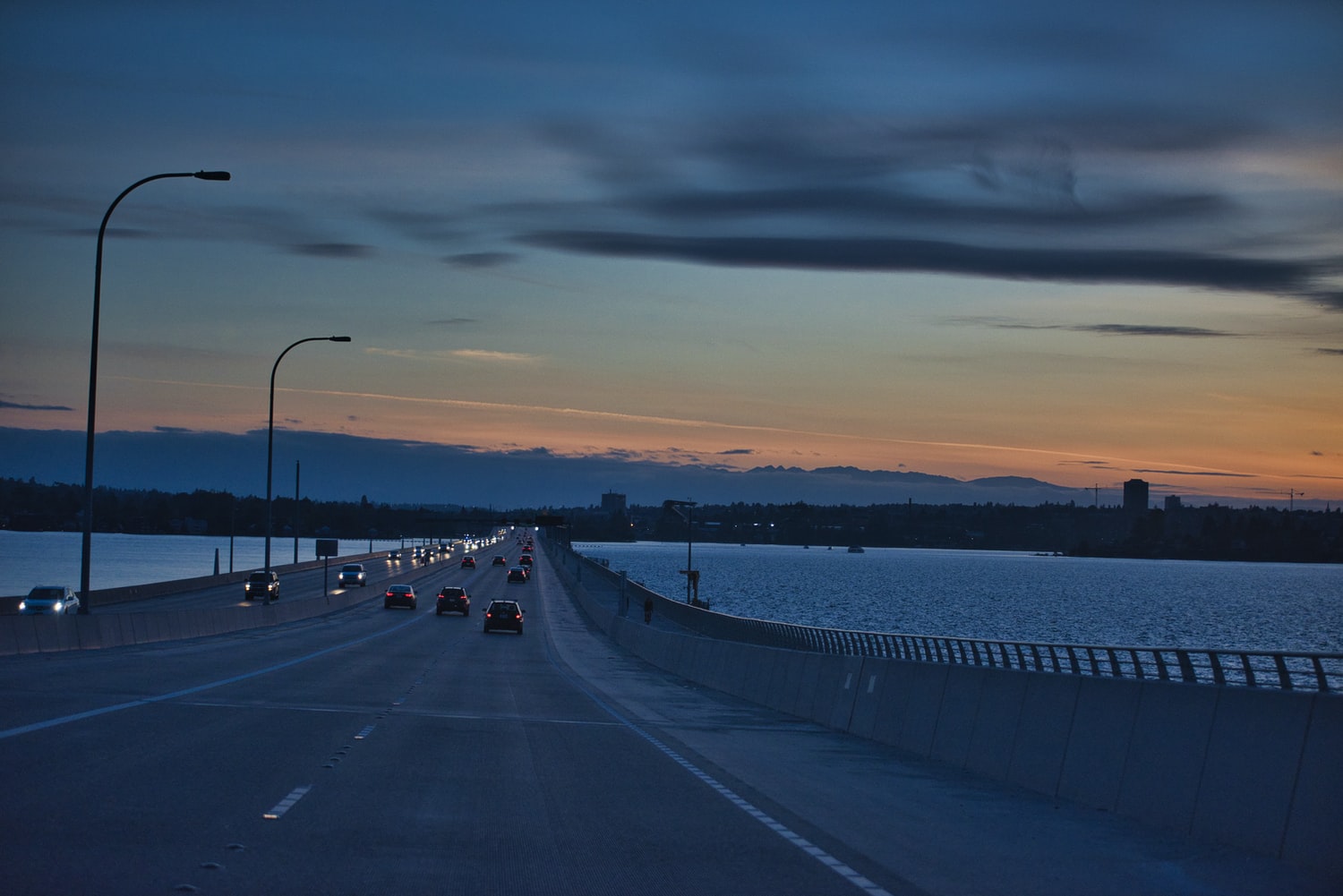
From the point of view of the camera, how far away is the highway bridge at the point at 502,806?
30.1ft

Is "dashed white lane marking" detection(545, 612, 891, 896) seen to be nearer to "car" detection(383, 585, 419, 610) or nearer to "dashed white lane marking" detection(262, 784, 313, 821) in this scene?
"dashed white lane marking" detection(262, 784, 313, 821)

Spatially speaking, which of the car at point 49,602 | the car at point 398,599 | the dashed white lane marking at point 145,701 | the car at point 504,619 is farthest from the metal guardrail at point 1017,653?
the car at point 49,602

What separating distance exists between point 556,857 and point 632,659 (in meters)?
34.7

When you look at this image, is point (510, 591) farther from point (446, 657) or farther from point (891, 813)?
point (891, 813)

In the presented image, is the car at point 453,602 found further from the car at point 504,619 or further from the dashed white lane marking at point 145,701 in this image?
the dashed white lane marking at point 145,701

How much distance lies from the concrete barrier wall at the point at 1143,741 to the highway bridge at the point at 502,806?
180mm

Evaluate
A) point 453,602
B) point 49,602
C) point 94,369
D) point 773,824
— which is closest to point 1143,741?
point 773,824

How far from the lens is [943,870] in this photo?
998 cm

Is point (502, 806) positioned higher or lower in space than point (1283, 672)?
lower

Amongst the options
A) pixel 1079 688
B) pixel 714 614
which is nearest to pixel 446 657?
pixel 714 614

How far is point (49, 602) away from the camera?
191 feet

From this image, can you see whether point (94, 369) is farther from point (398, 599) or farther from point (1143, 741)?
point (398, 599)

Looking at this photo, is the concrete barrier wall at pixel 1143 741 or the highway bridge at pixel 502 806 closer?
the highway bridge at pixel 502 806

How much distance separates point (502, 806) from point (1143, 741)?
5.85m
